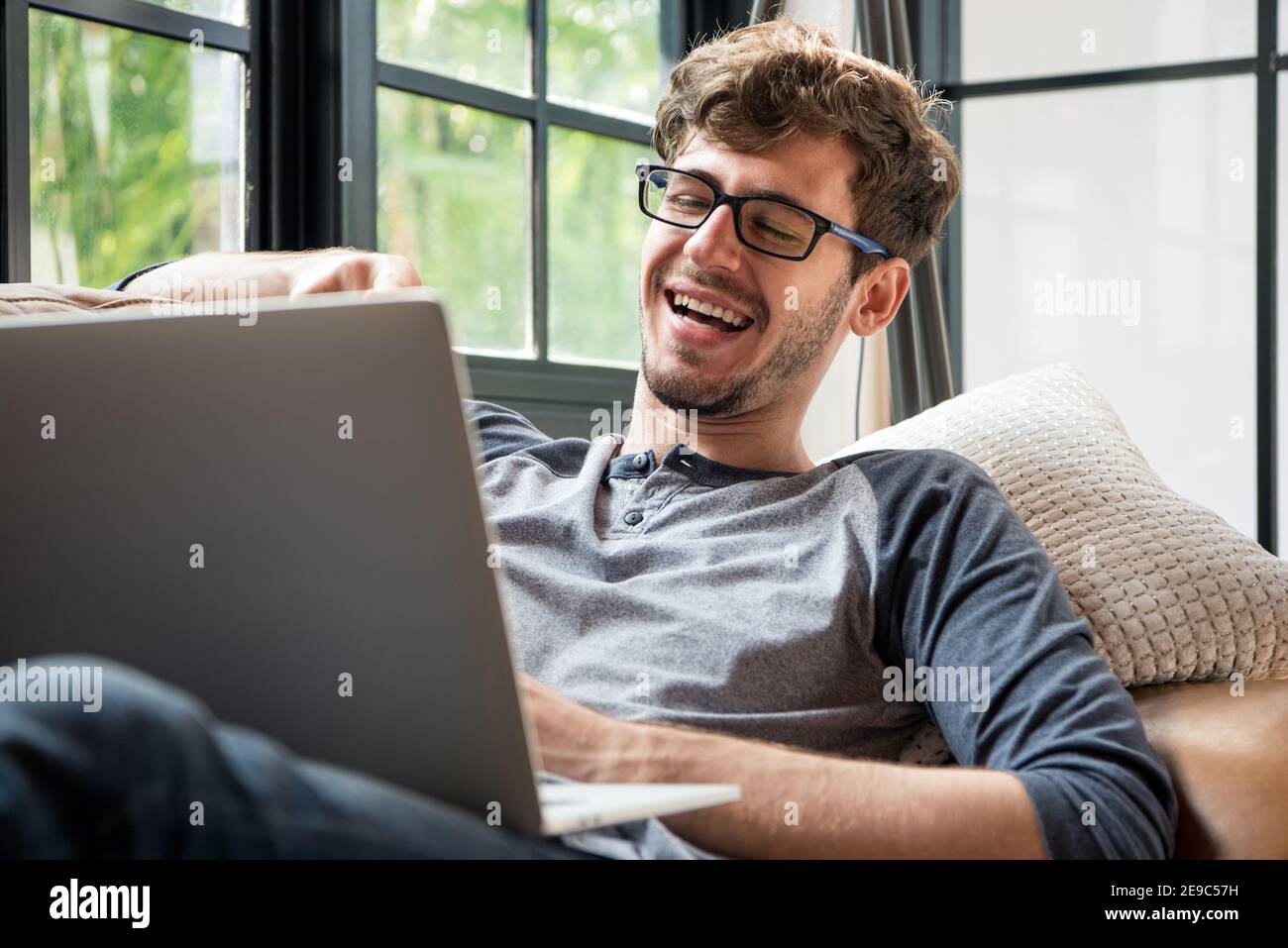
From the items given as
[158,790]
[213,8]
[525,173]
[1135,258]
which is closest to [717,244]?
[158,790]

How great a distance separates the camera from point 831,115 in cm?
145

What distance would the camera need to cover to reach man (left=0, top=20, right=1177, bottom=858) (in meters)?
0.55

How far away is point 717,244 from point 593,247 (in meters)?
1.55

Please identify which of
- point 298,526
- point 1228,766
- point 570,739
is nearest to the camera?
→ point 298,526

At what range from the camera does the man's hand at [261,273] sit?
1.20 metres

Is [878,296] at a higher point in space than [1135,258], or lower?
lower

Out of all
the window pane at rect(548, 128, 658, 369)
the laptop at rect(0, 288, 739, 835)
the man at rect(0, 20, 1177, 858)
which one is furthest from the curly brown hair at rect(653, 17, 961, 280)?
the window pane at rect(548, 128, 658, 369)

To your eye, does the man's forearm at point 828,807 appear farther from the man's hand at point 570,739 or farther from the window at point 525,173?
the window at point 525,173

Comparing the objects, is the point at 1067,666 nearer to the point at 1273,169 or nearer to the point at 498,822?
the point at 498,822

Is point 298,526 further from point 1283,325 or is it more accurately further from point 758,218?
point 1283,325

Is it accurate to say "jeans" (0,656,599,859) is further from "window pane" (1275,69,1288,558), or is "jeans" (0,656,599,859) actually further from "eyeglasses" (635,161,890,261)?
"window pane" (1275,69,1288,558)

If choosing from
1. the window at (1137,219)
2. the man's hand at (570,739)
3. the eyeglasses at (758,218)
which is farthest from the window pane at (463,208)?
the man's hand at (570,739)
